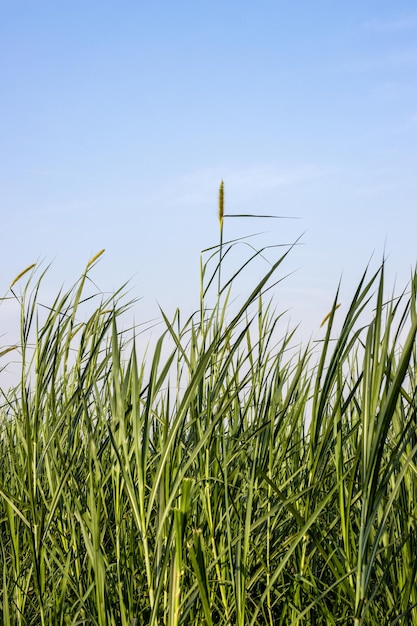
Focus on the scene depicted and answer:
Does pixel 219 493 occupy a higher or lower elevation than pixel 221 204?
lower

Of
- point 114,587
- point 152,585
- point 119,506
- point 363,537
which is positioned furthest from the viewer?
point 114,587

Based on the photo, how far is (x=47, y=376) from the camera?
191 cm

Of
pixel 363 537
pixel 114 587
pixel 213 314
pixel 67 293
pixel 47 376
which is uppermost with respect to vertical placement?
pixel 67 293

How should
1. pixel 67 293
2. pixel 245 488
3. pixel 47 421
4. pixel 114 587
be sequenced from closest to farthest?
1. pixel 114 587
2. pixel 245 488
3. pixel 47 421
4. pixel 67 293

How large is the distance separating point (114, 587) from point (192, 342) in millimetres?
655

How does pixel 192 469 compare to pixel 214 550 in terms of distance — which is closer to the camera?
pixel 214 550

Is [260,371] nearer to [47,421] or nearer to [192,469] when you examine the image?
[192,469]

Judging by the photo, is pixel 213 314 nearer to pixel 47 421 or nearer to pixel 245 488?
pixel 245 488

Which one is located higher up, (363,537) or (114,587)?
(363,537)

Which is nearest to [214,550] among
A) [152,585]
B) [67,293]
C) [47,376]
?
[152,585]

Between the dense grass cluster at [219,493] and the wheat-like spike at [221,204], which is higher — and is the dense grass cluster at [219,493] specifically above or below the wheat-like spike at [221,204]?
below

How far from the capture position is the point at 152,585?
125 centimetres

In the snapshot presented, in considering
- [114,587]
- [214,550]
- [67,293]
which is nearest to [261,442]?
[214,550]

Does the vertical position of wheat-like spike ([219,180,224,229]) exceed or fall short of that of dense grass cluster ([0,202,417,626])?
it exceeds it
